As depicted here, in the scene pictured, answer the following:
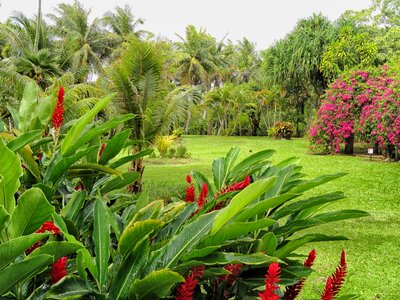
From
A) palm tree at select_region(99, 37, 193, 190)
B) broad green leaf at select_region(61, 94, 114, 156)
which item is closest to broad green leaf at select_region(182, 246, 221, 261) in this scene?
broad green leaf at select_region(61, 94, 114, 156)

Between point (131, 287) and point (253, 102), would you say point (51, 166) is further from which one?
point (253, 102)

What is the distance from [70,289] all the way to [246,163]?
838 millimetres

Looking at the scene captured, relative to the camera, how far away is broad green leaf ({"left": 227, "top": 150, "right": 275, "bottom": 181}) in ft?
4.77

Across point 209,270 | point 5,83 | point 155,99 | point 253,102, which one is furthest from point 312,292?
point 253,102

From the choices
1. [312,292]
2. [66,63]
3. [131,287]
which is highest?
[66,63]

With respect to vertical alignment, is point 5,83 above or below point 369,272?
above

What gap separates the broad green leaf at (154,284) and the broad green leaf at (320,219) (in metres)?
0.43

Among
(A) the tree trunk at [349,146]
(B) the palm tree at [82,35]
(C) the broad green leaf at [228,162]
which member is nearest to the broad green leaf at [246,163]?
(C) the broad green leaf at [228,162]

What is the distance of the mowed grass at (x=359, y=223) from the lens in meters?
4.23

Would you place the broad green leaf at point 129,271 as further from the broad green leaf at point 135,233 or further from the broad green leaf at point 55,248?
the broad green leaf at point 55,248

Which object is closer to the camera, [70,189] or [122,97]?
[70,189]

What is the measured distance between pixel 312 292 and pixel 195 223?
3536mm

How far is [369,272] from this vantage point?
4.55m

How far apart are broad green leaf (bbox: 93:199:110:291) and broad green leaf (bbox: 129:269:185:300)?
8cm
